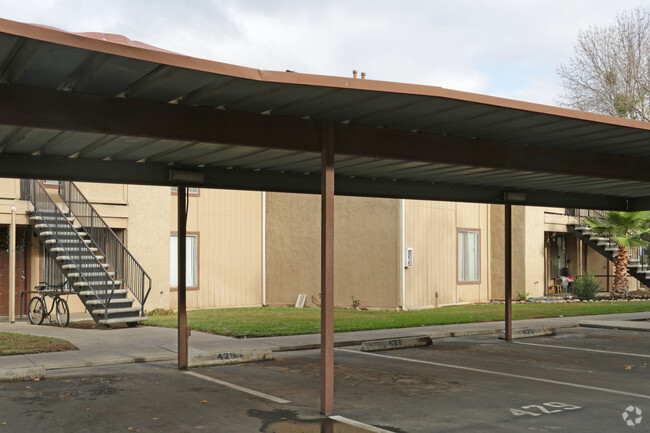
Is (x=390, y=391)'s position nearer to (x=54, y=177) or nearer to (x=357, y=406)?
(x=357, y=406)

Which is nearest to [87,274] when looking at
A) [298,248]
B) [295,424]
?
[298,248]

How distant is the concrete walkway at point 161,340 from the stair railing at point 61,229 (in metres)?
1.30

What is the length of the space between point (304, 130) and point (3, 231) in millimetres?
14877

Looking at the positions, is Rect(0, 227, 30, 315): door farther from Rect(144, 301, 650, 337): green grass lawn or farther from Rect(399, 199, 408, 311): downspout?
Rect(399, 199, 408, 311): downspout

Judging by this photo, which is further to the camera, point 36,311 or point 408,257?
point 408,257

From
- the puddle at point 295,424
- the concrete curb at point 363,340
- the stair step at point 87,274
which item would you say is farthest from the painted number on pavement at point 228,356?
the stair step at point 87,274

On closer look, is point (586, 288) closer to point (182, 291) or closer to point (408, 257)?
point (408, 257)

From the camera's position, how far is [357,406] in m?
8.92

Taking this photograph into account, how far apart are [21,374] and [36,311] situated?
9.01 metres

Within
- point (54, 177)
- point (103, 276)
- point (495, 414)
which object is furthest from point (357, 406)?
point (103, 276)

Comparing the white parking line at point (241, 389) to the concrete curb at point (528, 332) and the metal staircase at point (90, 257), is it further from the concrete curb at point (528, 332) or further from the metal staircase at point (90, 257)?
the concrete curb at point (528, 332)

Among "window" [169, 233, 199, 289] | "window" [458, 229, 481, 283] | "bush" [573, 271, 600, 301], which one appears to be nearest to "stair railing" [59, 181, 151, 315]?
"window" [169, 233, 199, 289]

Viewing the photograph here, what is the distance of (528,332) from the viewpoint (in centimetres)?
1702

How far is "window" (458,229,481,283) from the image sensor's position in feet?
85.8
